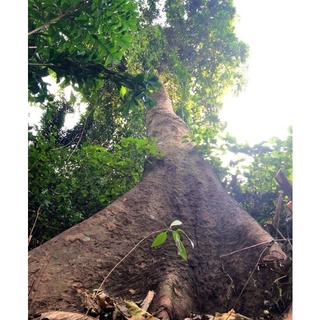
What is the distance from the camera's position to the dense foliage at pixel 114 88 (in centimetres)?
132

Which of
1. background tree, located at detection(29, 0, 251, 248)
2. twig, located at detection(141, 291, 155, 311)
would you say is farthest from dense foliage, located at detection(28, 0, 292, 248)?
twig, located at detection(141, 291, 155, 311)

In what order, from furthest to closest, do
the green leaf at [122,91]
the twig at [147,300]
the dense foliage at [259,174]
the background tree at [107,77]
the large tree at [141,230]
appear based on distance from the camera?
1. the dense foliage at [259,174]
2. the green leaf at [122,91]
3. the background tree at [107,77]
4. the large tree at [141,230]
5. the twig at [147,300]

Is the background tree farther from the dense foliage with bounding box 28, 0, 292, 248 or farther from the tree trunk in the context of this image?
the tree trunk

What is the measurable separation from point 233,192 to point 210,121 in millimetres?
637

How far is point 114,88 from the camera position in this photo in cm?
212

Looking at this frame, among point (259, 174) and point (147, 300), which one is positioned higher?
point (259, 174)

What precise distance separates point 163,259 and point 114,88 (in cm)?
127

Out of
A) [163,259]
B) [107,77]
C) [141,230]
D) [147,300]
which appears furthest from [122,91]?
[147,300]

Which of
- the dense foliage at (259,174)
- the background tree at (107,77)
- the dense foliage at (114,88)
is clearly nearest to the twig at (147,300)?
the dense foliage at (114,88)

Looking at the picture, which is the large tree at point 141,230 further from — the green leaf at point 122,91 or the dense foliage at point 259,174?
the dense foliage at point 259,174

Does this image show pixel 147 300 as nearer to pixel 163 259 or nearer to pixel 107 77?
pixel 163 259

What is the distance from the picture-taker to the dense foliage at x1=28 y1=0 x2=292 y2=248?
51.8 inches

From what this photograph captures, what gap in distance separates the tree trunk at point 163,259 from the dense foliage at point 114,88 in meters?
0.18
